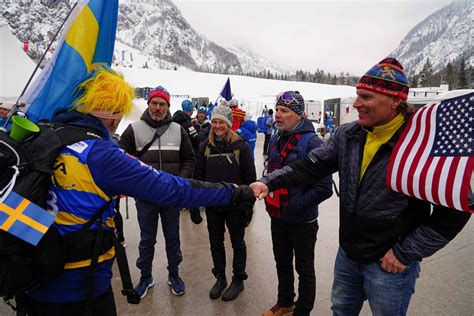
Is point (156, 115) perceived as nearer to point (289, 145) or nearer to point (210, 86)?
point (289, 145)

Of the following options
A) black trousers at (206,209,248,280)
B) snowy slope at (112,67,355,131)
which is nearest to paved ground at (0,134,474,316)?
black trousers at (206,209,248,280)

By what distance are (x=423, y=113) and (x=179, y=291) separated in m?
2.90

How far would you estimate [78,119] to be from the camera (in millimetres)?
1583

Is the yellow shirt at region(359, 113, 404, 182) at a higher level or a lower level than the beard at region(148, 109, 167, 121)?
lower

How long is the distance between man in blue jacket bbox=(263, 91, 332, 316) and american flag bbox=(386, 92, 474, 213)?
891 mm

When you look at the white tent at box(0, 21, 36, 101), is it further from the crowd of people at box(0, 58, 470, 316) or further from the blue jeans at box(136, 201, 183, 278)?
the crowd of people at box(0, 58, 470, 316)

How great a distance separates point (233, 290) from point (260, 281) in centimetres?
41

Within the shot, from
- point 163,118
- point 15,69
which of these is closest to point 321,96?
point 15,69

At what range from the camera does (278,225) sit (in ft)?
9.05

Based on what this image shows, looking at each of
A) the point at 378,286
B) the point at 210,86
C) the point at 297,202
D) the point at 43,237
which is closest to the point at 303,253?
the point at 297,202

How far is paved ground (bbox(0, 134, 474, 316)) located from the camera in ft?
9.82

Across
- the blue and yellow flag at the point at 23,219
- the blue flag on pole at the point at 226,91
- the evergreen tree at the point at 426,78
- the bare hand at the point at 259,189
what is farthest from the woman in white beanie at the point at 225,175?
the evergreen tree at the point at 426,78

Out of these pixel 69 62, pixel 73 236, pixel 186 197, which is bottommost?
pixel 73 236

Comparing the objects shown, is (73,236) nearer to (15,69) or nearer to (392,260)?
(392,260)
